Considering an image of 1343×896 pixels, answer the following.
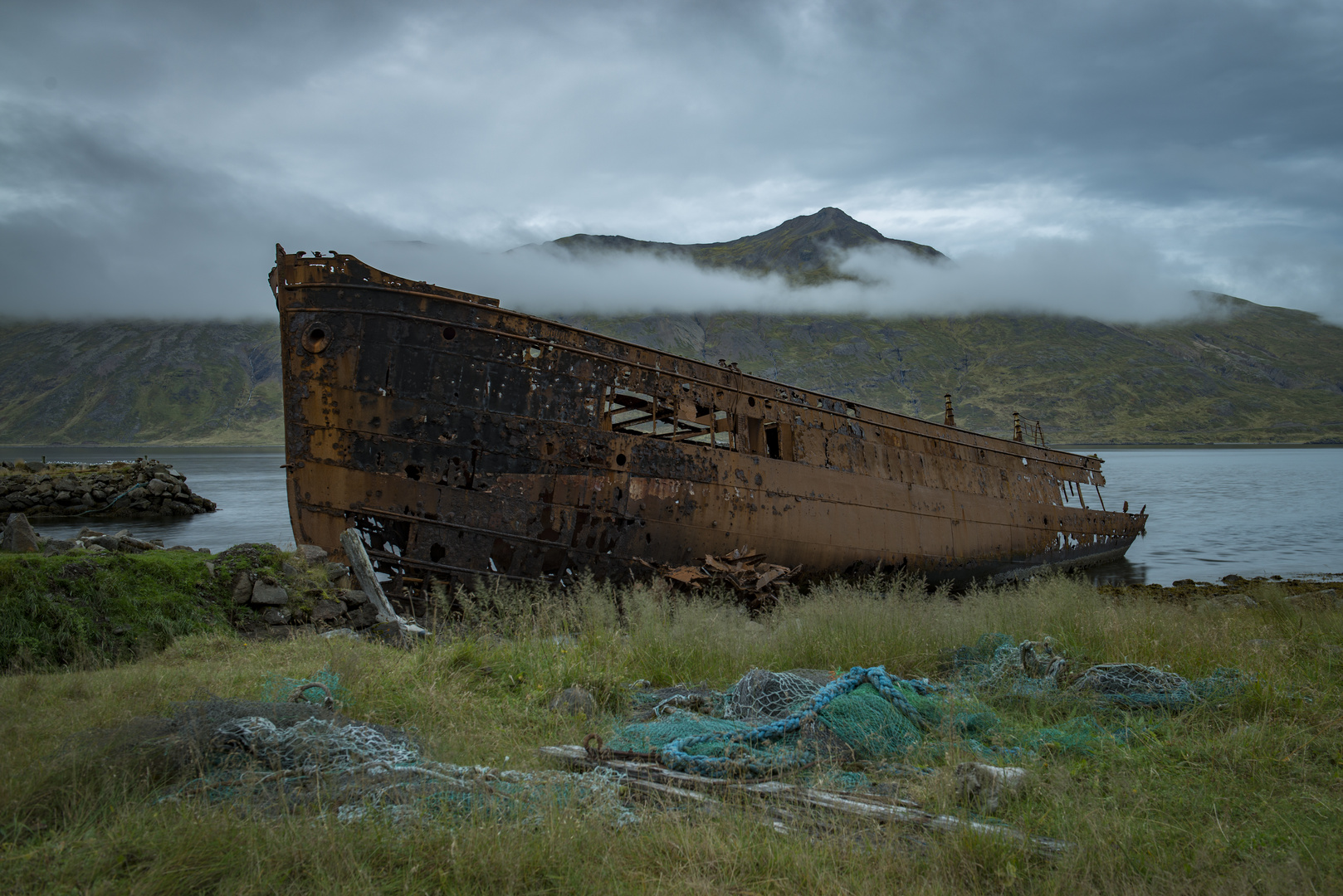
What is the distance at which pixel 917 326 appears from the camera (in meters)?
187

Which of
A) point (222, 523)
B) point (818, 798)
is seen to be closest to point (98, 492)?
point (222, 523)

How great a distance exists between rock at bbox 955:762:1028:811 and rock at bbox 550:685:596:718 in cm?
239

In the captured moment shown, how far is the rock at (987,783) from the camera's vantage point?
130 inches

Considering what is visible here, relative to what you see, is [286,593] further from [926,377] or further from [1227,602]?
[926,377]

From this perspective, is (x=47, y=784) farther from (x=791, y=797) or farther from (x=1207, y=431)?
(x=1207, y=431)

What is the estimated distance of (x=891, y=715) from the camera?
4371 mm

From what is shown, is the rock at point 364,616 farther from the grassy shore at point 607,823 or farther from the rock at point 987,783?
the rock at point 987,783

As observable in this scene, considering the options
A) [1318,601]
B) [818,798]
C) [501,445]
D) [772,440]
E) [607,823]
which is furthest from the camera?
[772,440]

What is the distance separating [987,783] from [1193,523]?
3450cm

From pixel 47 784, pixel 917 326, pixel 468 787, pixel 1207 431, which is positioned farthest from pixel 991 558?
pixel 917 326

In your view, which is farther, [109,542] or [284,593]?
[109,542]

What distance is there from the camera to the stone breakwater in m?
28.4

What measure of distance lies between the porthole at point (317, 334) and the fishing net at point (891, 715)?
23.0ft

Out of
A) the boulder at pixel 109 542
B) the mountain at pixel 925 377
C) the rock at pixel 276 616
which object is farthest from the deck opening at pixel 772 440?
the mountain at pixel 925 377
